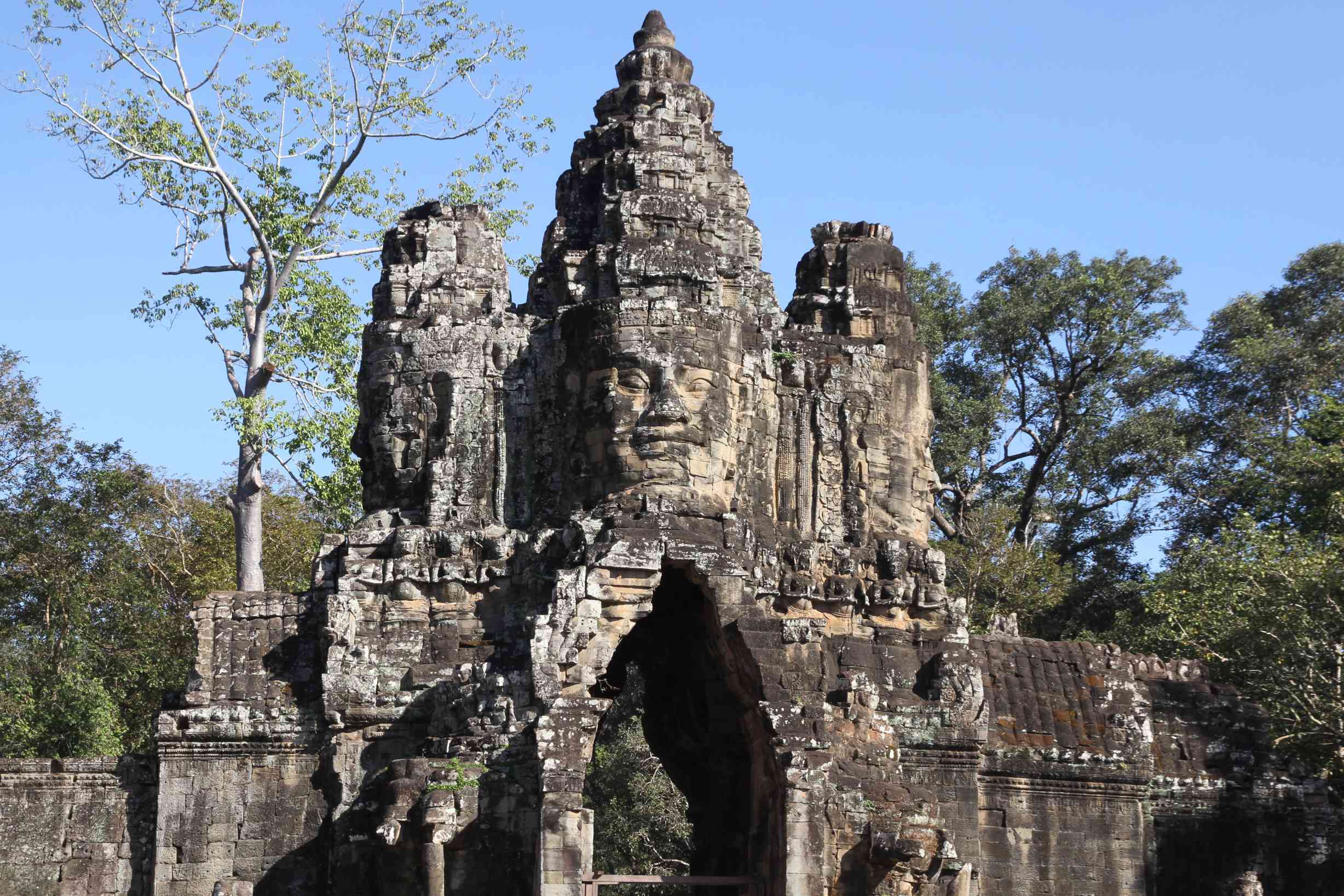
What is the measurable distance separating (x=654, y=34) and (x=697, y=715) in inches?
318

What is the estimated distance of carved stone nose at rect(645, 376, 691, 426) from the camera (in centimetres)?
2062

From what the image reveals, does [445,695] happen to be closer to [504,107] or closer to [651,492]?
[651,492]

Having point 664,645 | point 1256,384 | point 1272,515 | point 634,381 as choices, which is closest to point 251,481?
point 664,645

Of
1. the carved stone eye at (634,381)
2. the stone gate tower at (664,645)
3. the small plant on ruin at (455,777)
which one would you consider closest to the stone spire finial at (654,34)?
the stone gate tower at (664,645)

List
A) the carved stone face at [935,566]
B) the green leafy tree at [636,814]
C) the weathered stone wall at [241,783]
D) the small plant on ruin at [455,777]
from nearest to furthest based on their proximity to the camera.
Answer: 1. the small plant on ruin at [455,777]
2. the weathered stone wall at [241,783]
3. the carved stone face at [935,566]
4. the green leafy tree at [636,814]

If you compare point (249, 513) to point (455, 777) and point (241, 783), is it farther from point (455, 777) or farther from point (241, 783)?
point (455, 777)

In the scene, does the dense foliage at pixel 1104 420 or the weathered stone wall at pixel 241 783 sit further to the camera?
the dense foliage at pixel 1104 420

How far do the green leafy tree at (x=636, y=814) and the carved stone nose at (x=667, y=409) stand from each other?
405 inches

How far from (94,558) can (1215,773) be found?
1927cm

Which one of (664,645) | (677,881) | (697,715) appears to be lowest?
(677,881)

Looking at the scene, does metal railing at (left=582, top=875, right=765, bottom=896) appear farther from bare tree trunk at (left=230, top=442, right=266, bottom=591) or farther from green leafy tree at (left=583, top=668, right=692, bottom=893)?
bare tree trunk at (left=230, top=442, right=266, bottom=591)

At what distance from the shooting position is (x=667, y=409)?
2062 cm

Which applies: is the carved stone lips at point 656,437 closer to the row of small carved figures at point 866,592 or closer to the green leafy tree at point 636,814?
the row of small carved figures at point 866,592

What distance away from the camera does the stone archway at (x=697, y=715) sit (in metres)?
21.8
